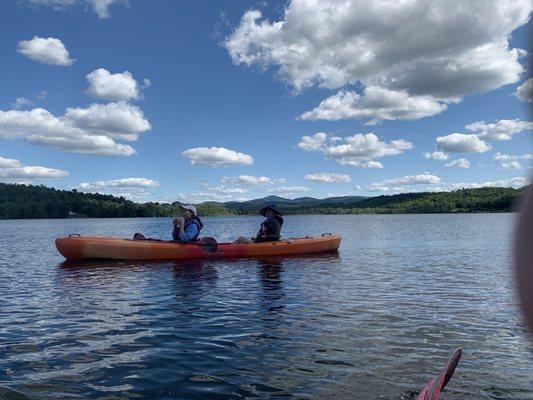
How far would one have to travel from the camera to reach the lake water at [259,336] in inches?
254

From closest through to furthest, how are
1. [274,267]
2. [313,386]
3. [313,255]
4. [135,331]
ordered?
1. [313,386]
2. [135,331]
3. [274,267]
4. [313,255]

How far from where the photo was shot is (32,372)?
6.95m

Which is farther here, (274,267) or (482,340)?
(274,267)

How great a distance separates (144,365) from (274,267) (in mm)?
13074

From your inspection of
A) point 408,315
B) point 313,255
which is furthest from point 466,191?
point 408,315

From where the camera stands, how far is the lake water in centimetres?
646

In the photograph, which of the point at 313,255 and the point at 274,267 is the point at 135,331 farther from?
the point at 313,255

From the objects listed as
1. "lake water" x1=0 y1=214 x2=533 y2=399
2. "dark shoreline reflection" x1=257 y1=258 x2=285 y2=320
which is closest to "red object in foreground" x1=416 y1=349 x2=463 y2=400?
"lake water" x1=0 y1=214 x2=533 y2=399

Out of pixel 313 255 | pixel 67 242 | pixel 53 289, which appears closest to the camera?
pixel 53 289

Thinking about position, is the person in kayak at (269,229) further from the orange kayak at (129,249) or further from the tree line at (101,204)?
the tree line at (101,204)

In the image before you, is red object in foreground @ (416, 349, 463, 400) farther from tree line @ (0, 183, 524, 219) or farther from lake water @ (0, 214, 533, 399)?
tree line @ (0, 183, 524, 219)

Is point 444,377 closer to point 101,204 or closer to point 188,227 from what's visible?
point 188,227

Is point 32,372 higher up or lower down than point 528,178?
lower down

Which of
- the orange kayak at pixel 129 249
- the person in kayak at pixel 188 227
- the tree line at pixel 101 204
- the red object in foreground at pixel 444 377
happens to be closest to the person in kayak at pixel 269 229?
the orange kayak at pixel 129 249
